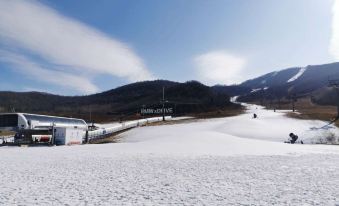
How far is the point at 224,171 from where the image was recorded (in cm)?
1947

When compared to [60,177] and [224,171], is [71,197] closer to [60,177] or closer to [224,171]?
[60,177]

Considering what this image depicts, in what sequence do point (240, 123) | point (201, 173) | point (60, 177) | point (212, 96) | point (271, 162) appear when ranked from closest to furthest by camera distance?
point (60, 177) < point (201, 173) < point (271, 162) < point (240, 123) < point (212, 96)

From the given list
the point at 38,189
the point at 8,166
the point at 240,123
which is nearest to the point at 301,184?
the point at 38,189

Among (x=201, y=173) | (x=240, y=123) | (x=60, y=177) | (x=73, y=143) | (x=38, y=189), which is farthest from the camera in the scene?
(x=240, y=123)

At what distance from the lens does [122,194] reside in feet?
45.0

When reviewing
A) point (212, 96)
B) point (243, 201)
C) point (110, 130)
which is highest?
point (212, 96)

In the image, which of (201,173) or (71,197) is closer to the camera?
(71,197)

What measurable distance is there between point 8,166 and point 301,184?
16.3m

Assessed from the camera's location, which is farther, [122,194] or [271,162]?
[271,162]

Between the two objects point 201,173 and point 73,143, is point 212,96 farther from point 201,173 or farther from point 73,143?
point 201,173

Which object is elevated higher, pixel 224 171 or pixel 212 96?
pixel 212 96

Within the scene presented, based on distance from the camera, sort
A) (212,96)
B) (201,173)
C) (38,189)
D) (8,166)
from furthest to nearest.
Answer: (212,96), (8,166), (201,173), (38,189)

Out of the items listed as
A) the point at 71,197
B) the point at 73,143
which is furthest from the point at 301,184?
the point at 73,143

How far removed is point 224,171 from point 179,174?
8.62ft
